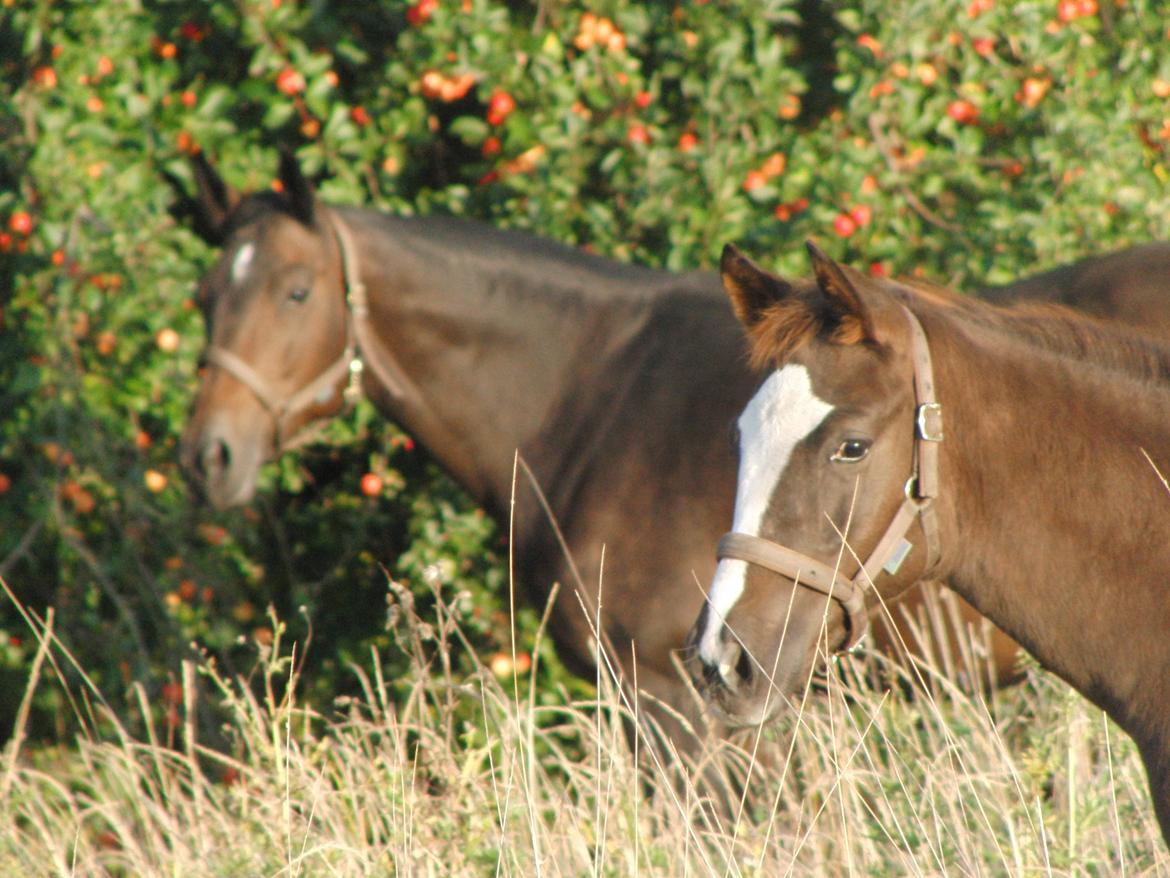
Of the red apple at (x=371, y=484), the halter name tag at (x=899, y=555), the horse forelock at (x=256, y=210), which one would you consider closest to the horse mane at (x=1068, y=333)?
the halter name tag at (x=899, y=555)

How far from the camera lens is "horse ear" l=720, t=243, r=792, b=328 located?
7.45 feet

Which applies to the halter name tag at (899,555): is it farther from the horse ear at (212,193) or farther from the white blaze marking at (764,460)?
the horse ear at (212,193)

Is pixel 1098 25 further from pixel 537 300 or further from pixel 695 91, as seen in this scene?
pixel 537 300

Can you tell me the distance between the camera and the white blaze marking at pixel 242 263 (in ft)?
12.4

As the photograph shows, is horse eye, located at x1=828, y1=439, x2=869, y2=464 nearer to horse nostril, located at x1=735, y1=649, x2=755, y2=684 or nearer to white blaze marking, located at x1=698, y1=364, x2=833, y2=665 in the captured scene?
white blaze marking, located at x1=698, y1=364, x2=833, y2=665

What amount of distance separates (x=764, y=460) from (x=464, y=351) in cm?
184

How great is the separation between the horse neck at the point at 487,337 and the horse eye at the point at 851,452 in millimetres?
1728

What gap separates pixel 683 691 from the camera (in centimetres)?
341

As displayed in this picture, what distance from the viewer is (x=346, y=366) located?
12.5 ft

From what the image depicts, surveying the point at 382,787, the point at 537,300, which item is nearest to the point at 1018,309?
the point at 382,787

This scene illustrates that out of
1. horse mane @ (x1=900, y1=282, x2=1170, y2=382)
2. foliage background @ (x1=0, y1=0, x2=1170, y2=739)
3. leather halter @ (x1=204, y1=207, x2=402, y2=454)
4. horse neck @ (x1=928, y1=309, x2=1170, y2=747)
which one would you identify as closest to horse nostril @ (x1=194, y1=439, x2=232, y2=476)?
leather halter @ (x1=204, y1=207, x2=402, y2=454)

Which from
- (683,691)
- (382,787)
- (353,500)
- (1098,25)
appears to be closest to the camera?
(382,787)

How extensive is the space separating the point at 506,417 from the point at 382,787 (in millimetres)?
1370

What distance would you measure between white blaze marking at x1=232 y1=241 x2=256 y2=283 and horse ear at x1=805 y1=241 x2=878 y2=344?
209 centimetres
